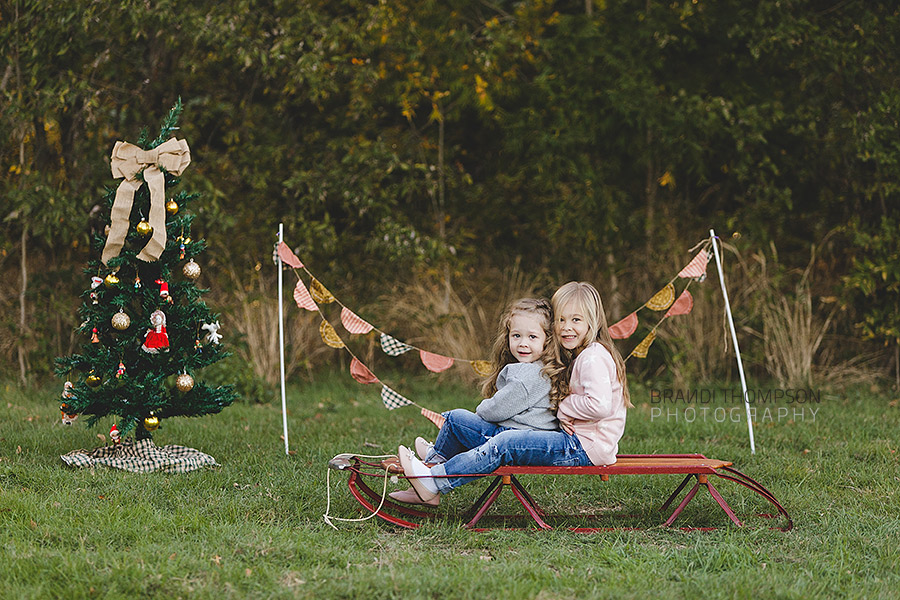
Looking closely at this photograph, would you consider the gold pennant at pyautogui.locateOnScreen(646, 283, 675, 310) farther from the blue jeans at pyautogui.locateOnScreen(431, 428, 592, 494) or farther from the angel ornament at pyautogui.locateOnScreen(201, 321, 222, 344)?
the angel ornament at pyautogui.locateOnScreen(201, 321, 222, 344)

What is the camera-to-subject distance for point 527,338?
4844mm

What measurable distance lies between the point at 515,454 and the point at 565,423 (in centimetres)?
31

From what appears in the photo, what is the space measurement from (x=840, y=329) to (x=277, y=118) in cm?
631

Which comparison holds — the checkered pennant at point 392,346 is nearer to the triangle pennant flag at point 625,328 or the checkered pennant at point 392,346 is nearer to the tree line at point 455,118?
the triangle pennant flag at point 625,328

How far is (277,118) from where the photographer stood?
33.6 feet

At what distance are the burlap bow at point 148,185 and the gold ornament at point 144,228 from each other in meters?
0.02

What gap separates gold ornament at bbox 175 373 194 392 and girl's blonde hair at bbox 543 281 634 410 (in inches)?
88.6

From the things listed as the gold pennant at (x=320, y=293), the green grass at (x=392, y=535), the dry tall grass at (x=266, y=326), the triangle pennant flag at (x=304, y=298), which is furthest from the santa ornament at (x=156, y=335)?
the dry tall grass at (x=266, y=326)

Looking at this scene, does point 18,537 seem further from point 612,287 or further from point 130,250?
point 612,287

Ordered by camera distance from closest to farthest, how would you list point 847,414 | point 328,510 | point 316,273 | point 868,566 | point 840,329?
point 868,566
point 328,510
point 847,414
point 840,329
point 316,273

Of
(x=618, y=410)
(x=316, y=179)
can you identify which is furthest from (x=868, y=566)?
(x=316, y=179)

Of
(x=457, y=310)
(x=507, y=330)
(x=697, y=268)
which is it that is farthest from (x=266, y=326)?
(x=507, y=330)

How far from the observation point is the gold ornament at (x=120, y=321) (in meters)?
5.54

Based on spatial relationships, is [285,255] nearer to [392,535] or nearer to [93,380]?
[93,380]
